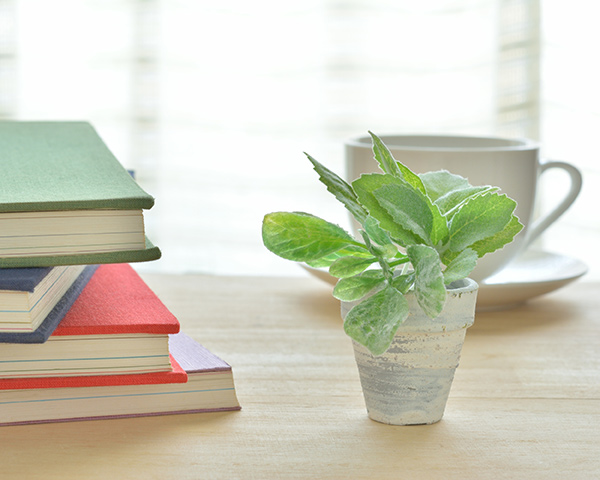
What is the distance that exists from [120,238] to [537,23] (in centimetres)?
103

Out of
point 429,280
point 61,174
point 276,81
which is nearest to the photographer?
point 429,280

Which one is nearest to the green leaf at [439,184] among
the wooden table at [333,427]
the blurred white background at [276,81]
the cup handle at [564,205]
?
the wooden table at [333,427]

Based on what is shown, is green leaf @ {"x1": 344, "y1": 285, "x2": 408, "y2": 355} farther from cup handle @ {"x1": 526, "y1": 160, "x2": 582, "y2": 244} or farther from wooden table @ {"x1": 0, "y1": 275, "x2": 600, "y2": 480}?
cup handle @ {"x1": 526, "y1": 160, "x2": 582, "y2": 244}

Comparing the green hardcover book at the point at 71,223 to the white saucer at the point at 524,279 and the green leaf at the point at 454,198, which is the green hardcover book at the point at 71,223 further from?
the white saucer at the point at 524,279

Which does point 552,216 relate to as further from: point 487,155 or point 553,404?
point 553,404

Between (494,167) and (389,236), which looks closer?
(389,236)

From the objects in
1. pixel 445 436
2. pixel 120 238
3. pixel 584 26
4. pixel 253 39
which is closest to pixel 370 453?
pixel 445 436

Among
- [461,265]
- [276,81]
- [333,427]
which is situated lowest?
[333,427]

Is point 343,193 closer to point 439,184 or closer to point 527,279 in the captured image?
point 439,184

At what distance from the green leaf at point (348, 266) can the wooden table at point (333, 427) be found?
0.31 feet

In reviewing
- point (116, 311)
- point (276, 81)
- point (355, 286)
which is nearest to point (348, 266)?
point (355, 286)

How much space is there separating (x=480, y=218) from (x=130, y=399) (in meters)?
0.22

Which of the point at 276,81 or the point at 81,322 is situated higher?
the point at 276,81

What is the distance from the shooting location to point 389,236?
0.41 meters
